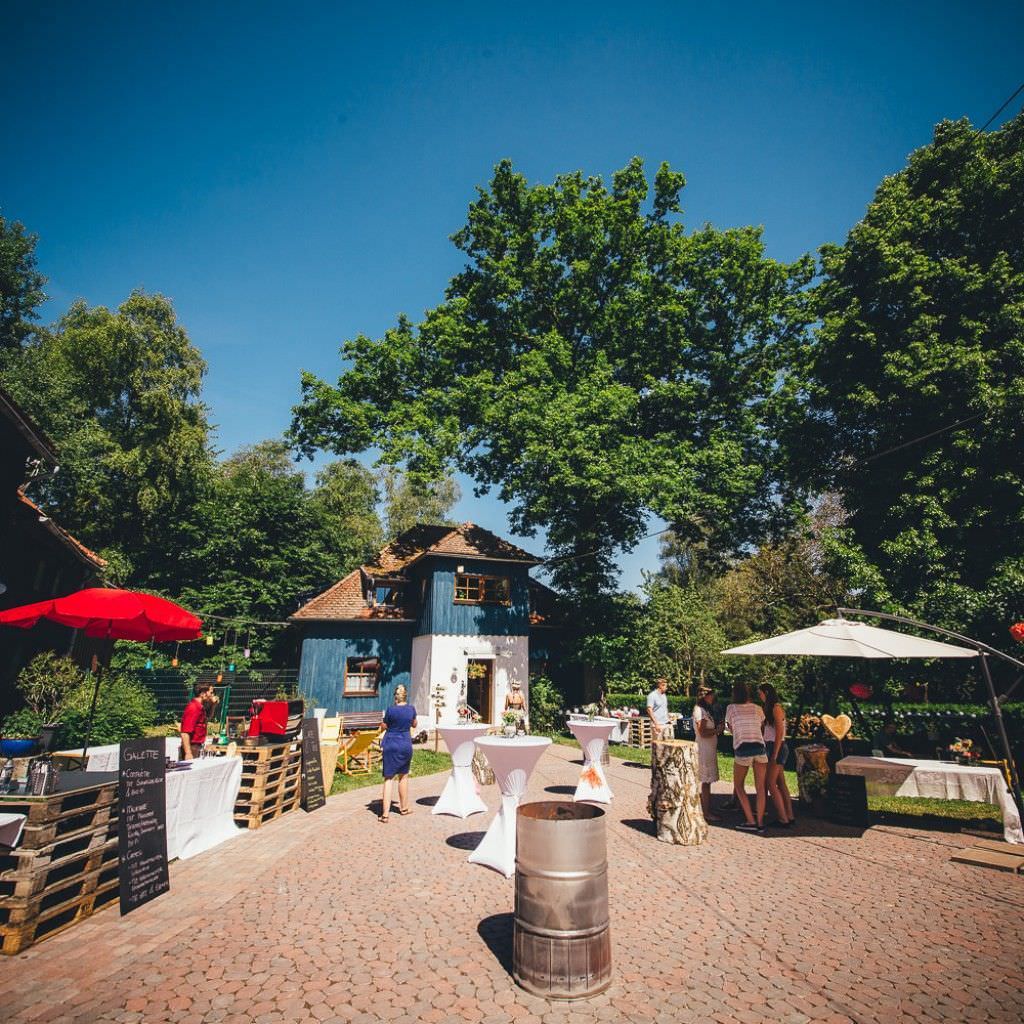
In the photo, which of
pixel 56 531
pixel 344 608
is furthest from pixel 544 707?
pixel 56 531

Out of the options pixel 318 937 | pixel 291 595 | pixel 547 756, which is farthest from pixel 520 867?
pixel 291 595

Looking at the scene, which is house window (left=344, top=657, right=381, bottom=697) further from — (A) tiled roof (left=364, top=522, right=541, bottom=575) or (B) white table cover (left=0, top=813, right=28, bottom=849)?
(B) white table cover (left=0, top=813, right=28, bottom=849)

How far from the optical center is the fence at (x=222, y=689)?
58.2 ft

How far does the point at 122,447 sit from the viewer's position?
27.6 metres

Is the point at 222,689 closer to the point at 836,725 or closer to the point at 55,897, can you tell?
the point at 55,897

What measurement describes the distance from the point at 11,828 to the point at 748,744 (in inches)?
311

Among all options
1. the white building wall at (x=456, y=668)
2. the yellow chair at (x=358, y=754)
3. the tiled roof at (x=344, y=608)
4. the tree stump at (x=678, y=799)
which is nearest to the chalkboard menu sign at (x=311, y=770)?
the yellow chair at (x=358, y=754)

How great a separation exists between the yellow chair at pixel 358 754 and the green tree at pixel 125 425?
17.0 meters

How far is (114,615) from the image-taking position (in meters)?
6.20

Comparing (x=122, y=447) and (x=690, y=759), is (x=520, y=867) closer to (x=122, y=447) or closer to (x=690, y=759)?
(x=690, y=759)

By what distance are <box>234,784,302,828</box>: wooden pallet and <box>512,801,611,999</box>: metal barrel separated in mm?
5080

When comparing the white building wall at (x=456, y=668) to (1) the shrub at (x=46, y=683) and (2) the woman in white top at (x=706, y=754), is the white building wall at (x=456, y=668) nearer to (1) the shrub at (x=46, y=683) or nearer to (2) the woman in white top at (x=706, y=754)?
(1) the shrub at (x=46, y=683)

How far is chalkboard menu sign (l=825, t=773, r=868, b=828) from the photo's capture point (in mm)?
8023

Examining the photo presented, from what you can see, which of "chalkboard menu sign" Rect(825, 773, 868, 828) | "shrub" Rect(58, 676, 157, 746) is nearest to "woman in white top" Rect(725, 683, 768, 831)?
"chalkboard menu sign" Rect(825, 773, 868, 828)
